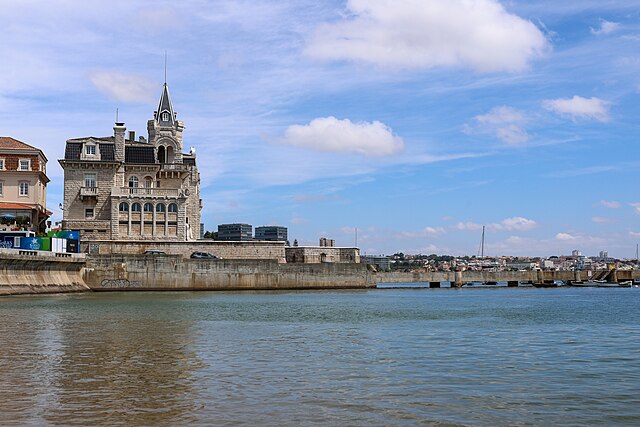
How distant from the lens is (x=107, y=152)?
79688 millimetres

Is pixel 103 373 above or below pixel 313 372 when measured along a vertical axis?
above

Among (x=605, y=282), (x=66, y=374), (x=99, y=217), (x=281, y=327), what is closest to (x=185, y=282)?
(x=99, y=217)

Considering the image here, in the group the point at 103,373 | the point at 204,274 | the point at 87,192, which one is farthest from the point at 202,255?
the point at 103,373

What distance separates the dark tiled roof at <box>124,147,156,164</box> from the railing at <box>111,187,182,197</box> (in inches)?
173

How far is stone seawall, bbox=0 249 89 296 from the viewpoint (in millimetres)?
53375

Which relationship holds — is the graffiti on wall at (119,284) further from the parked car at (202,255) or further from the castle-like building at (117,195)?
the castle-like building at (117,195)

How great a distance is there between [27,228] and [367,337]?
170 feet

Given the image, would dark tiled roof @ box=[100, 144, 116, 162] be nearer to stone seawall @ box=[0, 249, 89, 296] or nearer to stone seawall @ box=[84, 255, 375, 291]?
stone seawall @ box=[84, 255, 375, 291]

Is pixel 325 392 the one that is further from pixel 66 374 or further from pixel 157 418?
pixel 66 374

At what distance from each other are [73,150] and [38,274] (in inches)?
910

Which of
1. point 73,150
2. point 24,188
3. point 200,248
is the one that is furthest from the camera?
point 73,150

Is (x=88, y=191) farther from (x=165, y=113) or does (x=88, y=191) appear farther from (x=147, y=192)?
(x=165, y=113)

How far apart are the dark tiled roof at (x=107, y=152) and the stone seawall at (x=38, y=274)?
611 inches

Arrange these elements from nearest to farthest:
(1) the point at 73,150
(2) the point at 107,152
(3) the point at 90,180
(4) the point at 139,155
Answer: (3) the point at 90,180 < (1) the point at 73,150 < (2) the point at 107,152 < (4) the point at 139,155
